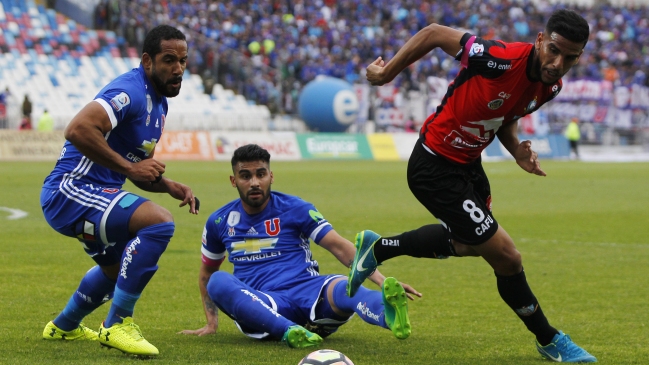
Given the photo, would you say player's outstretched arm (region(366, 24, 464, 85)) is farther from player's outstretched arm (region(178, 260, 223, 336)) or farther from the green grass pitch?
player's outstretched arm (region(178, 260, 223, 336))

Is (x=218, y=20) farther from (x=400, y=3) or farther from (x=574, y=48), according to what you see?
(x=574, y=48)

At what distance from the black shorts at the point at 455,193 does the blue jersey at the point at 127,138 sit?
159 cm

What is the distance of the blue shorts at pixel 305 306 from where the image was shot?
5875 mm

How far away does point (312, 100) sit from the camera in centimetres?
3647

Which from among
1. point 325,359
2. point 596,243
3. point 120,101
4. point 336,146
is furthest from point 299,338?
→ point 336,146

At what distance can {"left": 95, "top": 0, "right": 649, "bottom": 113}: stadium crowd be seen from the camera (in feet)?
127

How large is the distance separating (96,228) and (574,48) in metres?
2.83

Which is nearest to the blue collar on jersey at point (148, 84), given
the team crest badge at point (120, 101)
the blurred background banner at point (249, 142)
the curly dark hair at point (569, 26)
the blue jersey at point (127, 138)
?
the blue jersey at point (127, 138)

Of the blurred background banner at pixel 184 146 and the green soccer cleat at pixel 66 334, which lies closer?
the green soccer cleat at pixel 66 334

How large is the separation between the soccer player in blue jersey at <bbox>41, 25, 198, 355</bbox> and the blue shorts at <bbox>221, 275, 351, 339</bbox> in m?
0.78

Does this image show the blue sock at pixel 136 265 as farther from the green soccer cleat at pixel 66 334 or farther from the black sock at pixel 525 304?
the black sock at pixel 525 304

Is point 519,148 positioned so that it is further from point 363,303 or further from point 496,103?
point 363,303

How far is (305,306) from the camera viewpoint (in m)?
5.91

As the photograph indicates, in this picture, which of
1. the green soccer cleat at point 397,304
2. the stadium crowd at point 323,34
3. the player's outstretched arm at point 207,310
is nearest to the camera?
the green soccer cleat at point 397,304
